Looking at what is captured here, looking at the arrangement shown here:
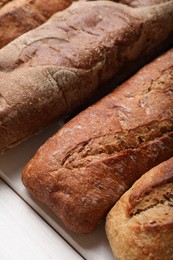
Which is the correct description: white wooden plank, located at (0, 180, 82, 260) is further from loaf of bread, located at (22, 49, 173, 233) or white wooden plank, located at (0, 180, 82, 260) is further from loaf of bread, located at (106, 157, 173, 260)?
loaf of bread, located at (106, 157, 173, 260)

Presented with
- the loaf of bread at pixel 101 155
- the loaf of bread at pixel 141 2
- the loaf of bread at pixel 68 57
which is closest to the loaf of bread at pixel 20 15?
the loaf of bread at pixel 68 57

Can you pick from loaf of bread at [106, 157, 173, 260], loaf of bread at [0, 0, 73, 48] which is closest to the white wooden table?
loaf of bread at [106, 157, 173, 260]

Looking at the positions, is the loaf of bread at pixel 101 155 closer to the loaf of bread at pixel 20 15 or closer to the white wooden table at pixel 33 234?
the white wooden table at pixel 33 234

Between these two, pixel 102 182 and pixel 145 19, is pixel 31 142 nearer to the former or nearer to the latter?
pixel 102 182

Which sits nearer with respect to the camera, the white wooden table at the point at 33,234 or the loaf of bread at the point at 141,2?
the white wooden table at the point at 33,234

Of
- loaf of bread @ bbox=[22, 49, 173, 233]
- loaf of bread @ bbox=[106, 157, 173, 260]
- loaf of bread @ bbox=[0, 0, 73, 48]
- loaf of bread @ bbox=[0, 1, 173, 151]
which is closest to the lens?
loaf of bread @ bbox=[106, 157, 173, 260]

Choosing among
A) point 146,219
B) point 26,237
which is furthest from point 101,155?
point 26,237
